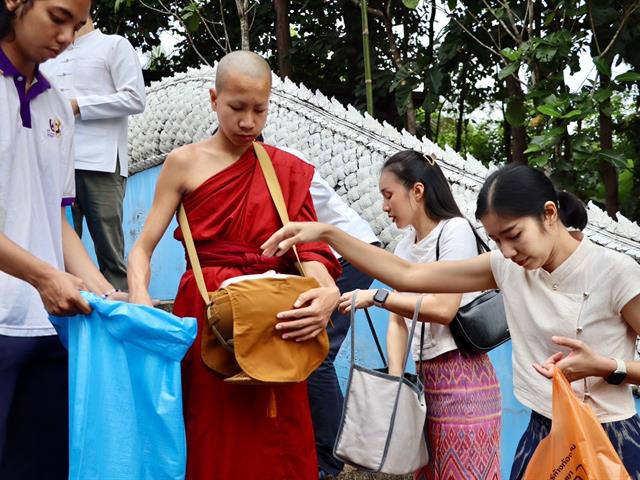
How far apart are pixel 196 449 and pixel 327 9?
22.5ft

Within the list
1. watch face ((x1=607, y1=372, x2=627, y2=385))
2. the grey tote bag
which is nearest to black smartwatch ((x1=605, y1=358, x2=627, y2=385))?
watch face ((x1=607, y1=372, x2=627, y2=385))

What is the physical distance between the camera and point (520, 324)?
2.58 meters

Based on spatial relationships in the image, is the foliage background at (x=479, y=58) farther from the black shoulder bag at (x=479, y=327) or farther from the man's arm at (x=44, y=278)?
the man's arm at (x=44, y=278)

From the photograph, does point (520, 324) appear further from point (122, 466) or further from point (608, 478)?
point (122, 466)

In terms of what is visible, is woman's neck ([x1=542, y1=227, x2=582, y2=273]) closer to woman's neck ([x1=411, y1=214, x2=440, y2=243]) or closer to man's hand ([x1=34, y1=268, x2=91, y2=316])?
woman's neck ([x1=411, y1=214, x2=440, y2=243])

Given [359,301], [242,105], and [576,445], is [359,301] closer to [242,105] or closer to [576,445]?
[242,105]

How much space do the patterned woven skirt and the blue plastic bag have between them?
3.52 ft

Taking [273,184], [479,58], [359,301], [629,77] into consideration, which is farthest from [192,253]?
[479,58]

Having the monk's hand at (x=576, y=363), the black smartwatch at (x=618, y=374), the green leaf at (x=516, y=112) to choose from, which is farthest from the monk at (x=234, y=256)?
the green leaf at (x=516, y=112)

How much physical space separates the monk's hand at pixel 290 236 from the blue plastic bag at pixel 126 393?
0.34 m

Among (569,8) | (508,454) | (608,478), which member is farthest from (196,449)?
(569,8)

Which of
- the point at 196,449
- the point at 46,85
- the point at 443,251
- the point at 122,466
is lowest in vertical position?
the point at 196,449

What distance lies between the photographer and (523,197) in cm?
249

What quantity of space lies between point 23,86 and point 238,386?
111 centimetres
